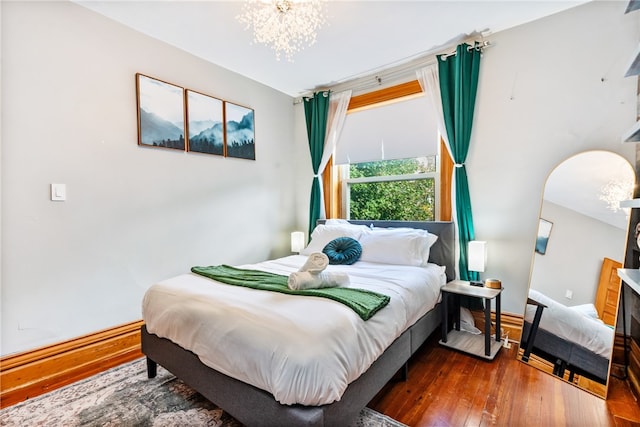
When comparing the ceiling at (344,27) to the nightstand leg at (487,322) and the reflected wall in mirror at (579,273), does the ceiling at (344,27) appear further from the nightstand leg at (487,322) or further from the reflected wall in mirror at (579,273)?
the nightstand leg at (487,322)

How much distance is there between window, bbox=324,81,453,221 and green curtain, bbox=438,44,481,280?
7.4 inches

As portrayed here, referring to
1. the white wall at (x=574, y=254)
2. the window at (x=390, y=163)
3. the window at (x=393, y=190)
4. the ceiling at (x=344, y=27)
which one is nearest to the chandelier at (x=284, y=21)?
the ceiling at (x=344, y=27)

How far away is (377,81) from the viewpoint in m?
3.29

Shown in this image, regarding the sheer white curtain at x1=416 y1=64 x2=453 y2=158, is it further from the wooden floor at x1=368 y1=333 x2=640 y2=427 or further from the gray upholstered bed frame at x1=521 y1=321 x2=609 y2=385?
the wooden floor at x1=368 y1=333 x2=640 y2=427

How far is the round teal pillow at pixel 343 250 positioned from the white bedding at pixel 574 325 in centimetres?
142

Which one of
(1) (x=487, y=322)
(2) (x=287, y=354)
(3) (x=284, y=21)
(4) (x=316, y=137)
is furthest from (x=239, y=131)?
(1) (x=487, y=322)

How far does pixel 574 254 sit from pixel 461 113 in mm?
1452

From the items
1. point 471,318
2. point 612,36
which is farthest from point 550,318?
point 612,36

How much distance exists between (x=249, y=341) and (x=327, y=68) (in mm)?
2884

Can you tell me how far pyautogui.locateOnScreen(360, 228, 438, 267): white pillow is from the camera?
2.50 meters

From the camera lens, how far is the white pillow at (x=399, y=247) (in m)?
2.50

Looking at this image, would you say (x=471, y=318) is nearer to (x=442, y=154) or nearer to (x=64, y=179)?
(x=442, y=154)

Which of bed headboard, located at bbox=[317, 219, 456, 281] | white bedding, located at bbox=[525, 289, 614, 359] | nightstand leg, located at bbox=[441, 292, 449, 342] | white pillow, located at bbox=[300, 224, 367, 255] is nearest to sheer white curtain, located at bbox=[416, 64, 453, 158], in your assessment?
bed headboard, located at bbox=[317, 219, 456, 281]

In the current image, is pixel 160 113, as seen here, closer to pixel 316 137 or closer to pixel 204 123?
pixel 204 123
